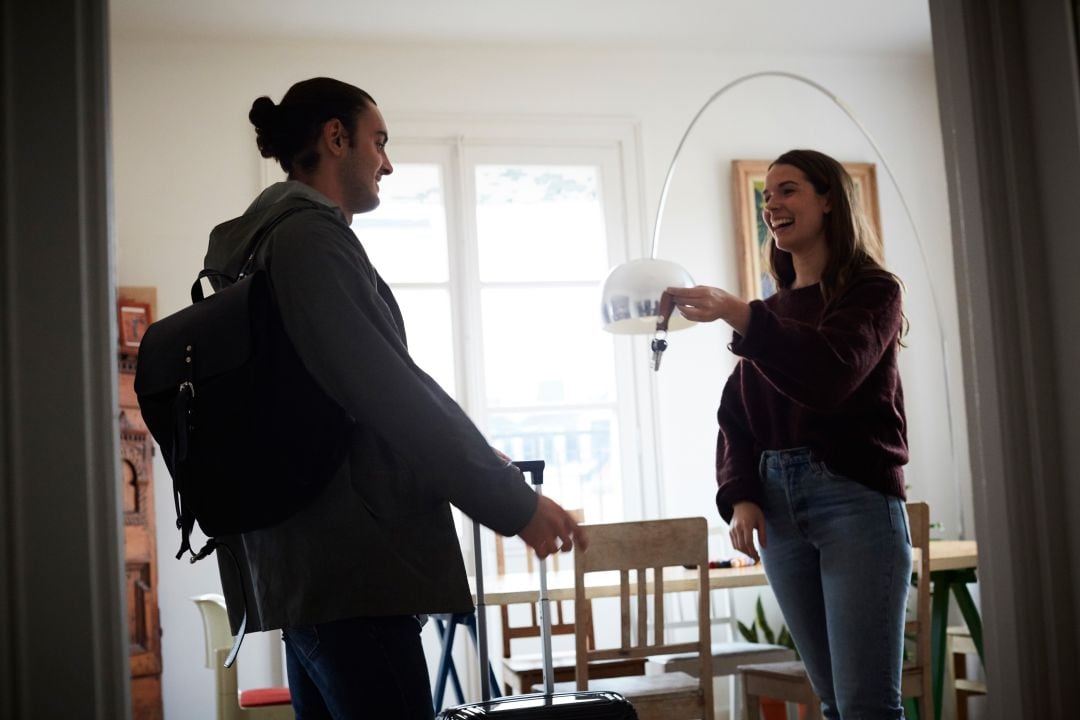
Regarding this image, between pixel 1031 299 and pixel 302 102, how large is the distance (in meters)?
0.96

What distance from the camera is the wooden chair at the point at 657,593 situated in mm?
2848

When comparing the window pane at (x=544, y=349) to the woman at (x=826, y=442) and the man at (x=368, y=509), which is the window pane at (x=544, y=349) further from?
the man at (x=368, y=509)

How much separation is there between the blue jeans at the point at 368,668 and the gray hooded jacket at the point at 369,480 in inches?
1.0

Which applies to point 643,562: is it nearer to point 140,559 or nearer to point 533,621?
point 533,621

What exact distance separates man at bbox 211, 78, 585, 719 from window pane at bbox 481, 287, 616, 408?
3.59 metres

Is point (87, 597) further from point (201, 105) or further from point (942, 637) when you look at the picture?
point (201, 105)

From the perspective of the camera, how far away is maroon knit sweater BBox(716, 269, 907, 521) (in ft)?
6.02

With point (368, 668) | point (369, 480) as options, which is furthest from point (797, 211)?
point (368, 668)

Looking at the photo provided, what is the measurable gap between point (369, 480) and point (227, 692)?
2.19 meters

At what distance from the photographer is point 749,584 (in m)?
3.41

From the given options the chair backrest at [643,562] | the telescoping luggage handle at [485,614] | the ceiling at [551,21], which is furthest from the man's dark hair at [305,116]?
the ceiling at [551,21]

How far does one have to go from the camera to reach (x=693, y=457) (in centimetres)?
504

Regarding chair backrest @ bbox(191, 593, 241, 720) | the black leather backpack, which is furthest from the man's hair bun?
chair backrest @ bbox(191, 593, 241, 720)

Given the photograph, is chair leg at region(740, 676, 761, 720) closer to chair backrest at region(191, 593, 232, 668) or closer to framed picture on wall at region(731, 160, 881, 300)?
chair backrest at region(191, 593, 232, 668)
